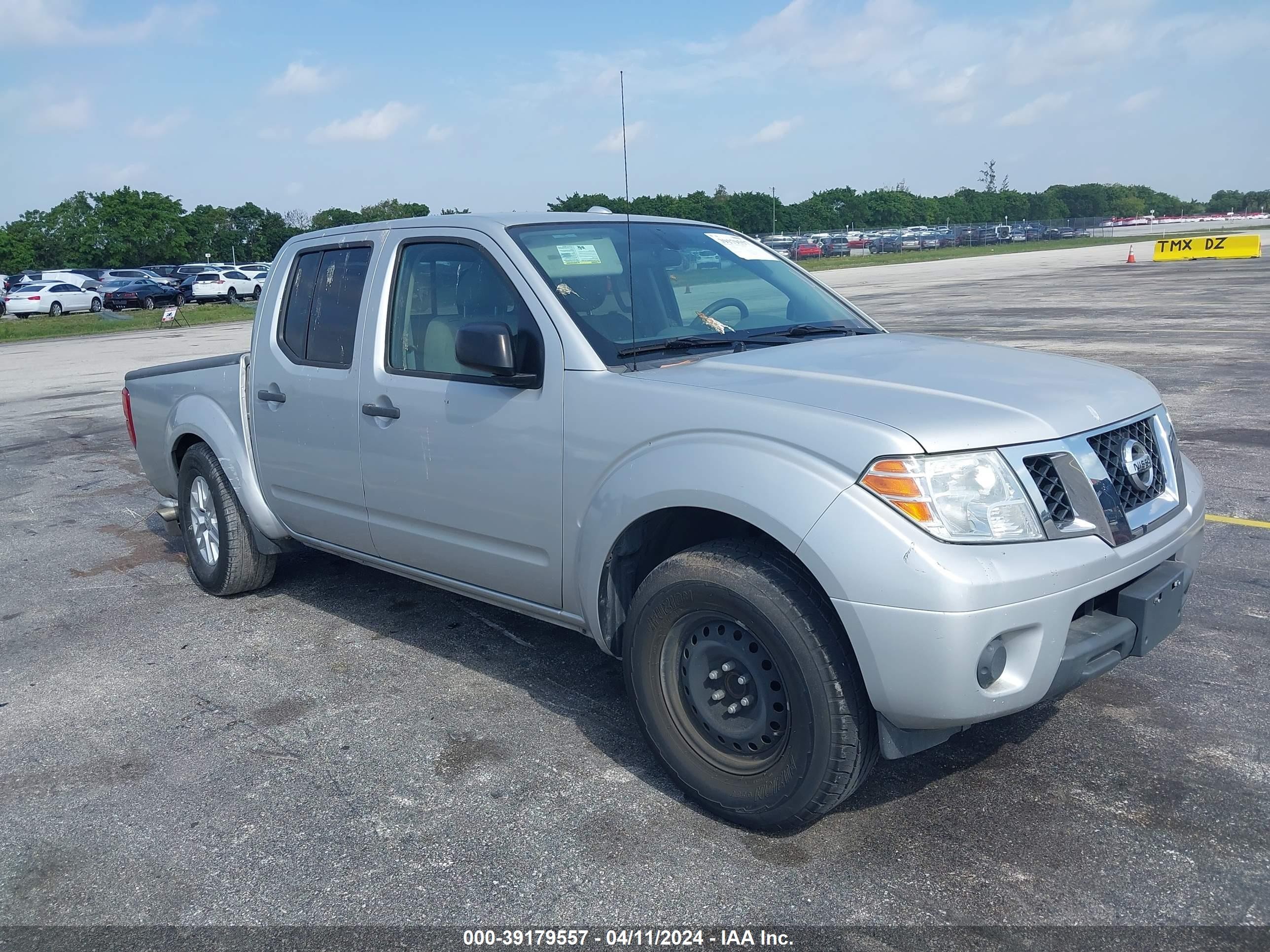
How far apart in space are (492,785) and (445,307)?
73.1 inches

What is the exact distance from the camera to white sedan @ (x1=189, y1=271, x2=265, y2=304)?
43938mm

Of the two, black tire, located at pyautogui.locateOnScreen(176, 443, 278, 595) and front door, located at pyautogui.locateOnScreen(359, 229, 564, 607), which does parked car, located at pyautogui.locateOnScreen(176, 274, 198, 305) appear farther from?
front door, located at pyautogui.locateOnScreen(359, 229, 564, 607)

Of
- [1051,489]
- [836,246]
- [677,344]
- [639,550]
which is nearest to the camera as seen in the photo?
[1051,489]

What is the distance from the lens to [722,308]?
14.1ft

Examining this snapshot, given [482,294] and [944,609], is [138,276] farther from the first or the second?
[944,609]

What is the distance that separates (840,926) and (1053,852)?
2.41 feet

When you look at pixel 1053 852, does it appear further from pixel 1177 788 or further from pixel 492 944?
pixel 492 944

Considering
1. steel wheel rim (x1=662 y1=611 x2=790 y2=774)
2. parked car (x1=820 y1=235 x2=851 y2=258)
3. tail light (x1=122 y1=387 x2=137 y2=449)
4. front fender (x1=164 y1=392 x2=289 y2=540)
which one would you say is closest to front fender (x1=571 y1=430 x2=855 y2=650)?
steel wheel rim (x1=662 y1=611 x2=790 y2=774)

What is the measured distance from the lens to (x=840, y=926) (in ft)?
9.29

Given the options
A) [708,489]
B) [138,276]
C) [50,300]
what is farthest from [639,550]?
[138,276]

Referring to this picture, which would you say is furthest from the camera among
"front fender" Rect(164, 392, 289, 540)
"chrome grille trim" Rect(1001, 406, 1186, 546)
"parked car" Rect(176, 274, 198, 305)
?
"parked car" Rect(176, 274, 198, 305)

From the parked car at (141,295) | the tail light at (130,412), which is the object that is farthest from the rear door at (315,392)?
the parked car at (141,295)

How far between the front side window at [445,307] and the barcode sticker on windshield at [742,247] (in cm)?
110

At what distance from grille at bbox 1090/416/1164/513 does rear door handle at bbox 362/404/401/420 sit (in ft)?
8.34
